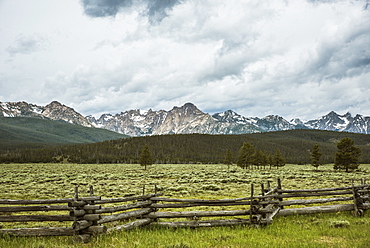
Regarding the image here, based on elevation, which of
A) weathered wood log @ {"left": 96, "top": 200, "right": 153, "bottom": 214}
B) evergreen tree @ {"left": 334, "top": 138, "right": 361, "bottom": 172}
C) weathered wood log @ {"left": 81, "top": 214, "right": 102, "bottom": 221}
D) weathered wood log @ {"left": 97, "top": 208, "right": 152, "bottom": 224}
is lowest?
weathered wood log @ {"left": 97, "top": 208, "right": 152, "bottom": 224}

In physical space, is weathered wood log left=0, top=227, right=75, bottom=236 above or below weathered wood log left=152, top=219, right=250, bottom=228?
above

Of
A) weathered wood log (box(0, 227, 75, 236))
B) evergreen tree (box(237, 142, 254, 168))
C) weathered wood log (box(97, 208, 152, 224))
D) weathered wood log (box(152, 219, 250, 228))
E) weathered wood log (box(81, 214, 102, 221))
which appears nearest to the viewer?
weathered wood log (box(0, 227, 75, 236))

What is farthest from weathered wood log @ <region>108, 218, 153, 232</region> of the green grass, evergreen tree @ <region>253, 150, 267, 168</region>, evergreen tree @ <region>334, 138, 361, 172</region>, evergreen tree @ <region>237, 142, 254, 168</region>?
evergreen tree @ <region>253, 150, 267, 168</region>

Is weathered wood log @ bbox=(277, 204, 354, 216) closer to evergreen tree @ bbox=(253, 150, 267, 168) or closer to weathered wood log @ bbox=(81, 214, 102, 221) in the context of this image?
weathered wood log @ bbox=(81, 214, 102, 221)

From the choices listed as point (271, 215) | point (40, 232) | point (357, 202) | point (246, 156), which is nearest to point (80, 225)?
point (40, 232)

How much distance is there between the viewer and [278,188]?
41.2 feet

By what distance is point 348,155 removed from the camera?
61.6 m

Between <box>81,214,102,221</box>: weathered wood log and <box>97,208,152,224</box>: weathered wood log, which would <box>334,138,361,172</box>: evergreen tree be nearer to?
<box>97,208,152,224</box>: weathered wood log

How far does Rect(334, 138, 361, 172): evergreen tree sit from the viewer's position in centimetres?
6175

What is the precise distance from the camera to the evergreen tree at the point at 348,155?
203ft

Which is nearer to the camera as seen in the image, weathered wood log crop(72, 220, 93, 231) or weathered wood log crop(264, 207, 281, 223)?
weathered wood log crop(72, 220, 93, 231)

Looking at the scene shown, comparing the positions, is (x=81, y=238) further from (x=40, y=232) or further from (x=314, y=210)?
(x=314, y=210)

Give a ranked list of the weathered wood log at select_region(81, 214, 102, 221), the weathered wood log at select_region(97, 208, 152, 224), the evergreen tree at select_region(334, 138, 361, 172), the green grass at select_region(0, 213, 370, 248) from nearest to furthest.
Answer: the green grass at select_region(0, 213, 370, 248), the weathered wood log at select_region(81, 214, 102, 221), the weathered wood log at select_region(97, 208, 152, 224), the evergreen tree at select_region(334, 138, 361, 172)

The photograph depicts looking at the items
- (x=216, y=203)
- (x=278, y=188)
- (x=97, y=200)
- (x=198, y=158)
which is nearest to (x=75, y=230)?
(x=97, y=200)
